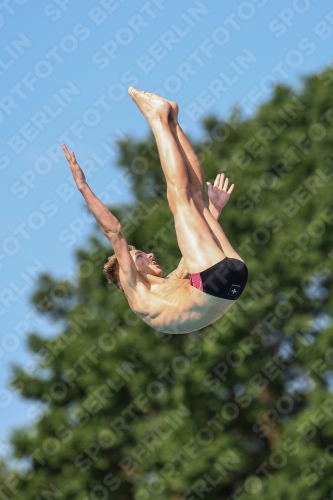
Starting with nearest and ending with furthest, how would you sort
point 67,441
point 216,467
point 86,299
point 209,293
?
point 209,293 → point 216,467 → point 67,441 → point 86,299

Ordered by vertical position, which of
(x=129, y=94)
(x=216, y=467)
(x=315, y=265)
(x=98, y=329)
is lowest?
(x=216, y=467)

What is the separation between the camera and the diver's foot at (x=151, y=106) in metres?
8.54

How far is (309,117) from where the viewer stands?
78.0 feet

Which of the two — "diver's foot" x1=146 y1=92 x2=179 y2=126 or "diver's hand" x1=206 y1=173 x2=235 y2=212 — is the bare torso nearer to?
"diver's hand" x1=206 y1=173 x2=235 y2=212

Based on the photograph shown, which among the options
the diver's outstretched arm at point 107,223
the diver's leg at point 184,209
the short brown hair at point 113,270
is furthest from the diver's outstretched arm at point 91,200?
the short brown hair at point 113,270

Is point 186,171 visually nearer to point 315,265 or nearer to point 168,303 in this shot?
point 168,303

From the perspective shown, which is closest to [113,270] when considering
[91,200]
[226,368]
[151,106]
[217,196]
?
[91,200]

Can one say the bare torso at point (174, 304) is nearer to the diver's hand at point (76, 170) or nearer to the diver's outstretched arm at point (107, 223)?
the diver's outstretched arm at point (107, 223)

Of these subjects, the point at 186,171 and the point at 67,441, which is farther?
the point at 67,441

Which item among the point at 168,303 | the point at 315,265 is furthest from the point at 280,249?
the point at 168,303

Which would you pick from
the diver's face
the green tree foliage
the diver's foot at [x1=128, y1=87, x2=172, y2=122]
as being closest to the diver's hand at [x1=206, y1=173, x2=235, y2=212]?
the diver's face

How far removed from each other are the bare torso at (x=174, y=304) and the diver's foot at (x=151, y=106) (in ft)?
4.79

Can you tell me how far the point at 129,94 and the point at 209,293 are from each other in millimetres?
1904

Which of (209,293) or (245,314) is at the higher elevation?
(209,293)
